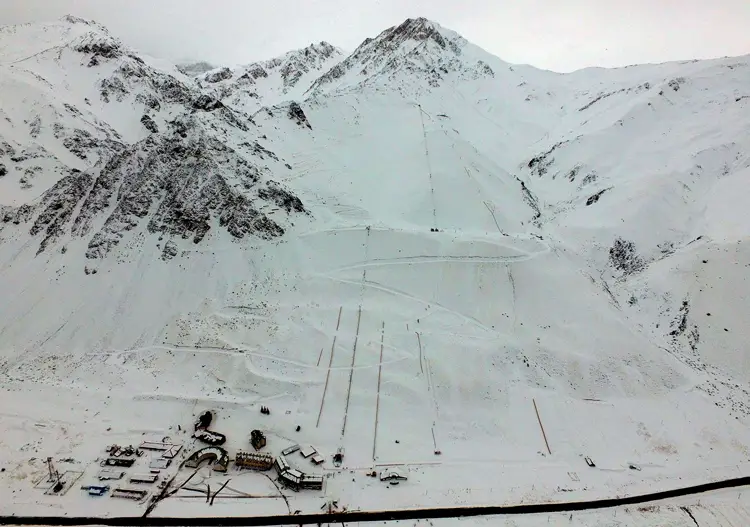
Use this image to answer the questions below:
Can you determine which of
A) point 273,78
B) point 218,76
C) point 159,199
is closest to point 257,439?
point 159,199

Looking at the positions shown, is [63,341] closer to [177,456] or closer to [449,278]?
[177,456]

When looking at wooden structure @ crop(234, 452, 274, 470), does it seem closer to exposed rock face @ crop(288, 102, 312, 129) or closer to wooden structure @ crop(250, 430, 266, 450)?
wooden structure @ crop(250, 430, 266, 450)

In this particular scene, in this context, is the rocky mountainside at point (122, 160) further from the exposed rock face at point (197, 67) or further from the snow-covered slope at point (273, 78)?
the exposed rock face at point (197, 67)

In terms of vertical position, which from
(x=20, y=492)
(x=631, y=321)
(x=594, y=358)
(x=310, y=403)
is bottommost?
(x=20, y=492)

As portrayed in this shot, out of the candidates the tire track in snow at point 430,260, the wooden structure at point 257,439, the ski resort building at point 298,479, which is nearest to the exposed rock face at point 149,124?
the tire track in snow at point 430,260

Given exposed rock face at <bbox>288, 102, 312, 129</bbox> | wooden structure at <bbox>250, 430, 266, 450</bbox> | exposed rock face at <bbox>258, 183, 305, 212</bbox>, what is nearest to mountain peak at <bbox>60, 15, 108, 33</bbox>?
exposed rock face at <bbox>288, 102, 312, 129</bbox>

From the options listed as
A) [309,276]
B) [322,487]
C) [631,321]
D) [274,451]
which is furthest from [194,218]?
[631,321]

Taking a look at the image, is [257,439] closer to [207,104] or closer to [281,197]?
[281,197]

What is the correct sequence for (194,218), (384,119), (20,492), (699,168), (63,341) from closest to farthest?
1. (20,492)
2. (63,341)
3. (194,218)
4. (699,168)
5. (384,119)

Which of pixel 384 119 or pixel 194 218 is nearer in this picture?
pixel 194 218
